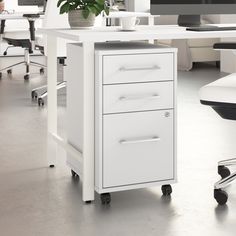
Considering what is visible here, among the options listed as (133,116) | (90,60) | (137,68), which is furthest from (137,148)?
(90,60)

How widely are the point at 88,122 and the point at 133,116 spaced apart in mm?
234

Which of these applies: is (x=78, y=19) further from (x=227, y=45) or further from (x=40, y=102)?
(x=40, y=102)

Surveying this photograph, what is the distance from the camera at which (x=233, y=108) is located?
288cm

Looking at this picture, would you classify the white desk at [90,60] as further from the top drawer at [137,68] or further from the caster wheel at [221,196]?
the caster wheel at [221,196]

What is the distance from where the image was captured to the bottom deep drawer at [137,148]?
3.02m

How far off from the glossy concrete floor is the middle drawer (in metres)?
0.50

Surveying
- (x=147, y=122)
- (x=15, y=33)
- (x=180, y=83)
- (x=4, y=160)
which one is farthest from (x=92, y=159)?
(x=15, y=33)

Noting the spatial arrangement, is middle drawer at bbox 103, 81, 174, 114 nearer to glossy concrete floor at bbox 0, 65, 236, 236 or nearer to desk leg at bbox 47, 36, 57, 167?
glossy concrete floor at bbox 0, 65, 236, 236

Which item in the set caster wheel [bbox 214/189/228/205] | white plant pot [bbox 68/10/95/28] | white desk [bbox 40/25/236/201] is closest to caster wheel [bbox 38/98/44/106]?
white plant pot [bbox 68/10/95/28]

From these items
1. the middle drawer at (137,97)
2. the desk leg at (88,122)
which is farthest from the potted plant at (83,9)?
the middle drawer at (137,97)

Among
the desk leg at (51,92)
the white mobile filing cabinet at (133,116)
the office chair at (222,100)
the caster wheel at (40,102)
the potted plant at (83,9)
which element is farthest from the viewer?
the caster wheel at (40,102)

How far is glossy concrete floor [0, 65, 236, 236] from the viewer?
2.73 metres

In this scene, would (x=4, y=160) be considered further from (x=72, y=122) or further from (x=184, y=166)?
(x=184, y=166)

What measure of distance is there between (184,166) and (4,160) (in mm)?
1190
